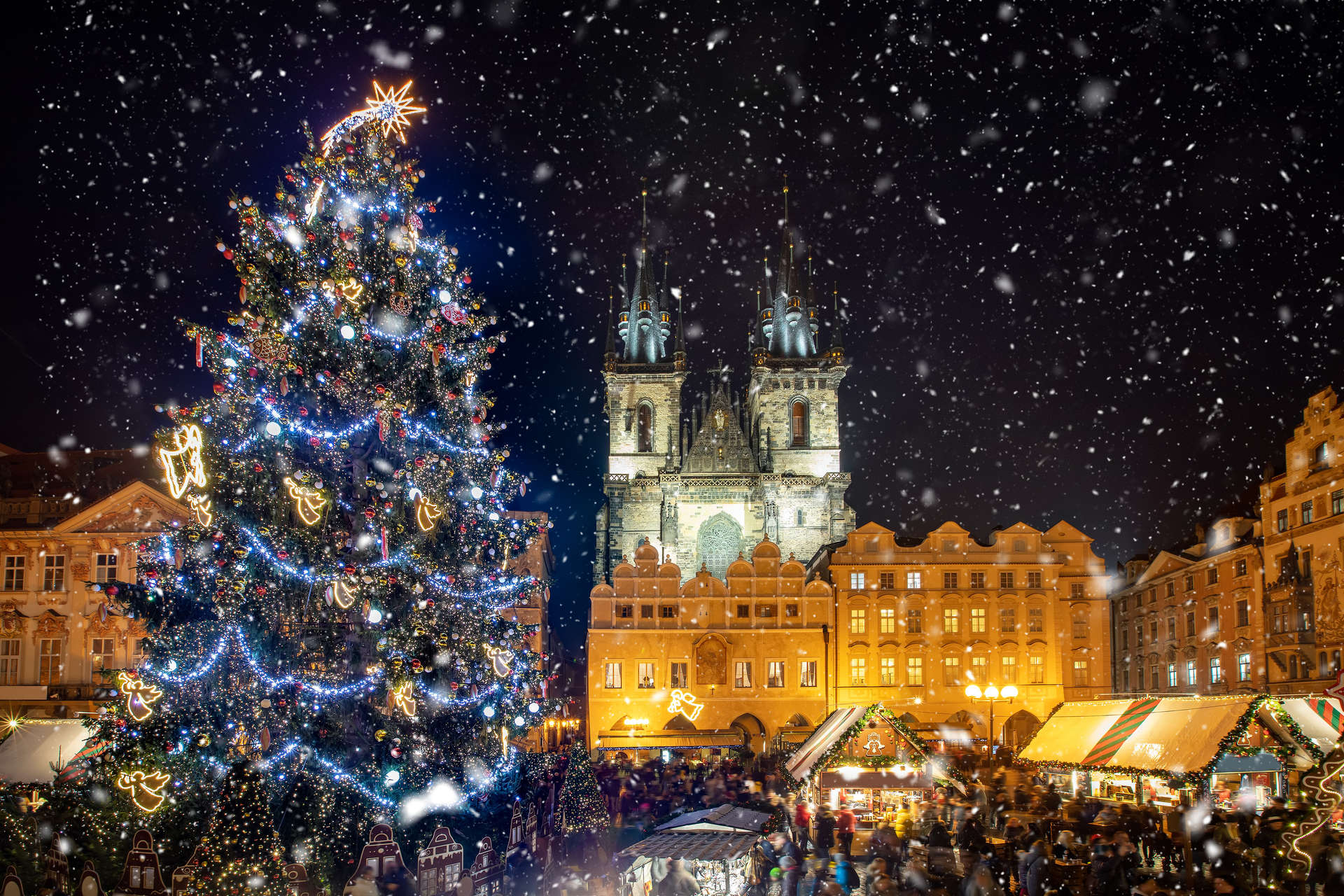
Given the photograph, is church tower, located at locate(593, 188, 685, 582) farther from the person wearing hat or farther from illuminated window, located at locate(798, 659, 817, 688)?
the person wearing hat

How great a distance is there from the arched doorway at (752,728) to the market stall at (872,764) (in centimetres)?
2347

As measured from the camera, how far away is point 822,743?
21.4m

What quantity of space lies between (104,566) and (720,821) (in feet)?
92.4

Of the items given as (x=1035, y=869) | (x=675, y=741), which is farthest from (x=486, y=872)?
(x=675, y=741)

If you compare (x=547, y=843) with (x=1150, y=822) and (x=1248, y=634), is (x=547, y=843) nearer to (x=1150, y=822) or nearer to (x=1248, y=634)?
(x=1150, y=822)

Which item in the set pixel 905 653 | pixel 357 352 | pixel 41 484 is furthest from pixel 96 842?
pixel 905 653

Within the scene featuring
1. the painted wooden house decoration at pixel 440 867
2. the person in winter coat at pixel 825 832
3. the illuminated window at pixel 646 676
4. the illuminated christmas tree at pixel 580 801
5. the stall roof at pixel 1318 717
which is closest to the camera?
the painted wooden house decoration at pixel 440 867

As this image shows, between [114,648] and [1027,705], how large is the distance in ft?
113

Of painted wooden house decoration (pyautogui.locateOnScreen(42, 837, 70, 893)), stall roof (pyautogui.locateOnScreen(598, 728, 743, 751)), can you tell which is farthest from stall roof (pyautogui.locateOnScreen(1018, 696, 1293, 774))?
painted wooden house decoration (pyautogui.locateOnScreen(42, 837, 70, 893))

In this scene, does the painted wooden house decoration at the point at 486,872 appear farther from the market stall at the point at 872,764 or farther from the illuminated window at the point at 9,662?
the illuminated window at the point at 9,662

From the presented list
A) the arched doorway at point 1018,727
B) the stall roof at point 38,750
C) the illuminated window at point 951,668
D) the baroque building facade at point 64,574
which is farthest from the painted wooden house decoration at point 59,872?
the arched doorway at point 1018,727

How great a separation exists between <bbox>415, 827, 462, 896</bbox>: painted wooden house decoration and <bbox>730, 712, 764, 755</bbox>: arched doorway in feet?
108

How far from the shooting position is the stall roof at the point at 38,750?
20.4 meters

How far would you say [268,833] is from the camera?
10992mm
